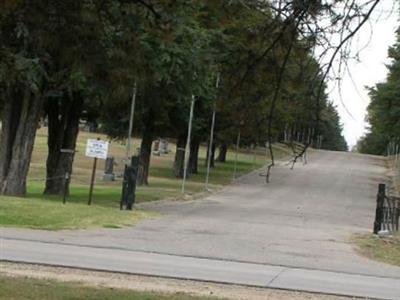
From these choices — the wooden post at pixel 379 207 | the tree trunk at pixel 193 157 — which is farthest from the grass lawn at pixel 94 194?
the wooden post at pixel 379 207

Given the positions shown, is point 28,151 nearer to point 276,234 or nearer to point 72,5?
point 276,234

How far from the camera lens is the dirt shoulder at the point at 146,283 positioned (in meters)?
10.6

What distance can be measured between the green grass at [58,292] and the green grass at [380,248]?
927cm

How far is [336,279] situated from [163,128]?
96.3 ft

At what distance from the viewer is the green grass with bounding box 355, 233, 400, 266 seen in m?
18.5

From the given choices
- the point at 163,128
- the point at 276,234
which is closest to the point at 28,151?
the point at 276,234

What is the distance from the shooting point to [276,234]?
21922 mm

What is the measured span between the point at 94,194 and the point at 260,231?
501 inches

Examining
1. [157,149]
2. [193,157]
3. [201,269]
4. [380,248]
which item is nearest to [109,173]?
[193,157]

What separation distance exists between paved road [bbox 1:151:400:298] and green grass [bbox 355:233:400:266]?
42 cm

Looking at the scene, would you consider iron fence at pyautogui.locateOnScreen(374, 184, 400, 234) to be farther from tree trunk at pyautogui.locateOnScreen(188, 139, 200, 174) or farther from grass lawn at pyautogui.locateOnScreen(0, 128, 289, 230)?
tree trunk at pyautogui.locateOnScreen(188, 139, 200, 174)

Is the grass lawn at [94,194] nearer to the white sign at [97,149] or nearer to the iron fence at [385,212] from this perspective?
the white sign at [97,149]

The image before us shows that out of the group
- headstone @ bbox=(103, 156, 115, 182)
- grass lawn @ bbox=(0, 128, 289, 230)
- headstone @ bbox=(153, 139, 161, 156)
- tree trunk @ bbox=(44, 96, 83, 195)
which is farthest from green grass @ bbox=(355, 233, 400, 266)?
headstone @ bbox=(153, 139, 161, 156)

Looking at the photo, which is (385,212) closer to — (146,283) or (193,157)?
(146,283)
